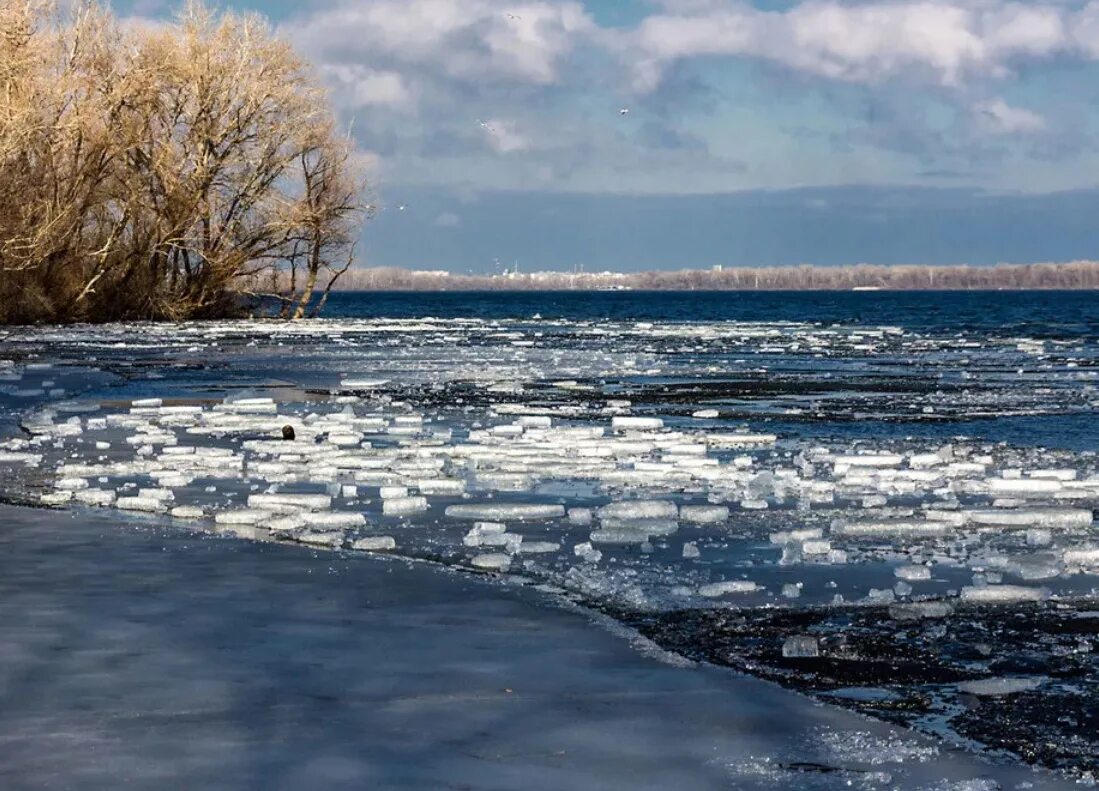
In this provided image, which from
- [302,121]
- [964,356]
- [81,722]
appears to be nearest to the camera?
[81,722]

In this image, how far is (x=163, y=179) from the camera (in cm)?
5025

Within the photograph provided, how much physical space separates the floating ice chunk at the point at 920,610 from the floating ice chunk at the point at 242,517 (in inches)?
143

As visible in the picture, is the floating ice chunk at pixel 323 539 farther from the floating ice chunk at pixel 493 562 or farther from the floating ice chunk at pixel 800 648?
the floating ice chunk at pixel 800 648

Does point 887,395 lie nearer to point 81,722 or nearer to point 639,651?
point 639,651

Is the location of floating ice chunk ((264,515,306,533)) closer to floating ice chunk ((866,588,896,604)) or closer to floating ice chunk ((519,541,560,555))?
floating ice chunk ((519,541,560,555))

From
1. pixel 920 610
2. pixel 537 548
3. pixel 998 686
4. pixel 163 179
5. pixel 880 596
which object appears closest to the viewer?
pixel 998 686

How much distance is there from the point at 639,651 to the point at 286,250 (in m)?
50.5

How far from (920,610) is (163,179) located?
47.0 meters

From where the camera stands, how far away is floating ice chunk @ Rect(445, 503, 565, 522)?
855 centimetres

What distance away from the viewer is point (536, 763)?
4.06 m

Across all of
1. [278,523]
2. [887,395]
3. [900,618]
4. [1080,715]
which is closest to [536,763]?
[1080,715]

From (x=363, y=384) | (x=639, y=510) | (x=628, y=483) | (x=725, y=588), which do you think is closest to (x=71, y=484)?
(x=628, y=483)

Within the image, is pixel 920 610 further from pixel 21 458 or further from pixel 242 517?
pixel 21 458

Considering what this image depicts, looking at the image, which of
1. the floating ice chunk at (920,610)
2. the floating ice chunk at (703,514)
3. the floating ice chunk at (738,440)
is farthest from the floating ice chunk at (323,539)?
the floating ice chunk at (738,440)
